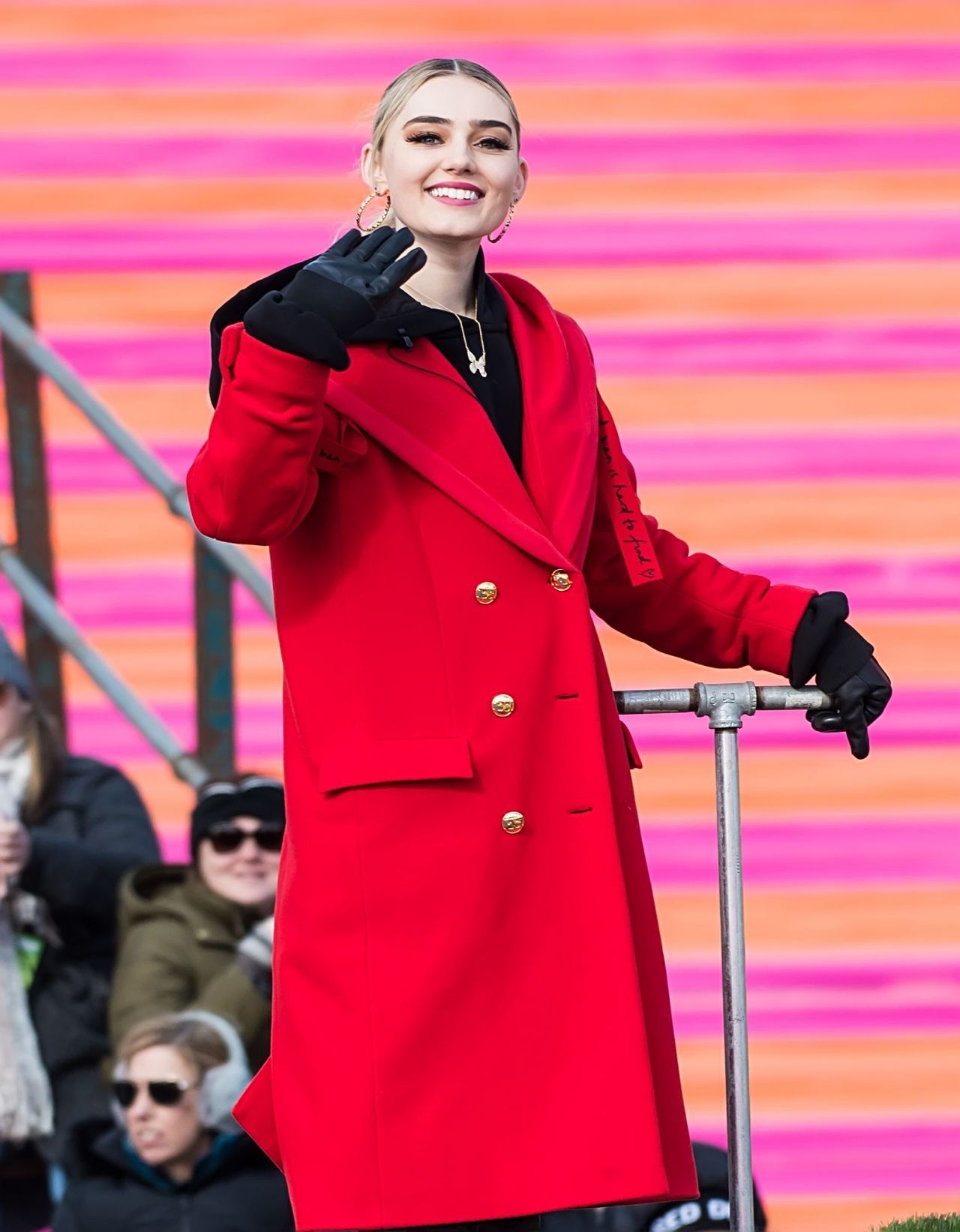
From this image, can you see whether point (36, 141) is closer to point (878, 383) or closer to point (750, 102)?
point (750, 102)

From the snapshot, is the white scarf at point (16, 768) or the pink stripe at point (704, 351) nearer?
the white scarf at point (16, 768)

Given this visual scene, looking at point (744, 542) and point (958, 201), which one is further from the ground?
point (958, 201)

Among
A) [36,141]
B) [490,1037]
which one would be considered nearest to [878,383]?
[36,141]

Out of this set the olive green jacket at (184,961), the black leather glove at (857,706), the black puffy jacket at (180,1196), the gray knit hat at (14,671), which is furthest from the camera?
the gray knit hat at (14,671)

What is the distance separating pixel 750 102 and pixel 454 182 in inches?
77.9

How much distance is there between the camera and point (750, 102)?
3744 millimetres

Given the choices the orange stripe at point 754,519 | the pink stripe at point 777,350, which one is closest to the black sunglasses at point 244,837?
the orange stripe at point 754,519

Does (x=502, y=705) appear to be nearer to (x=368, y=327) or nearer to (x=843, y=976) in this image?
(x=368, y=327)

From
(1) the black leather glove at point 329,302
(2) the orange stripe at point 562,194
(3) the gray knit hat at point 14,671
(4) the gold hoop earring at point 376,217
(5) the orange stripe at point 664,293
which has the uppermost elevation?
(2) the orange stripe at point 562,194

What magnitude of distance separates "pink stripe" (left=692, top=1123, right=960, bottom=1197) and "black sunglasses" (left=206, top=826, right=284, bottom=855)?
3.04 ft

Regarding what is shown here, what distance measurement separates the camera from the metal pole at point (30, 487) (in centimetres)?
368

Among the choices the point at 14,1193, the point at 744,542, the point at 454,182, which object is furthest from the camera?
the point at 744,542

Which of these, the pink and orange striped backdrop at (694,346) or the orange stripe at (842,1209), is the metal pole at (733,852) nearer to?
the pink and orange striped backdrop at (694,346)

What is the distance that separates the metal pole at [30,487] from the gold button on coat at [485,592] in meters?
1.99
